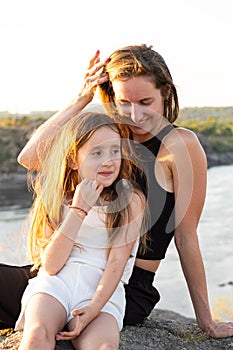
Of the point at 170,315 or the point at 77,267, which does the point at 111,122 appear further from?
the point at 170,315

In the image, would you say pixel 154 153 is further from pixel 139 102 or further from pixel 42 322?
pixel 42 322

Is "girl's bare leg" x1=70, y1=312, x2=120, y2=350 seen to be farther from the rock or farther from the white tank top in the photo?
the rock

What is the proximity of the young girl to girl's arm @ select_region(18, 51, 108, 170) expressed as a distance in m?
0.15

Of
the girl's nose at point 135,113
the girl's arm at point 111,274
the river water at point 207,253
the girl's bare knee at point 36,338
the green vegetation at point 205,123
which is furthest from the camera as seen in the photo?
the green vegetation at point 205,123

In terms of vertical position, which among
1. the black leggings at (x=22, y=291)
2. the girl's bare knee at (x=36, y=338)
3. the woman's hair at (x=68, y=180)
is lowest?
the black leggings at (x=22, y=291)

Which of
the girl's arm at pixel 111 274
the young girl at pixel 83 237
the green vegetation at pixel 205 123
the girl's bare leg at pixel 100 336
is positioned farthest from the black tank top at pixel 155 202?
the green vegetation at pixel 205 123

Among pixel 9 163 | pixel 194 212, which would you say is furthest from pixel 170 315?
pixel 9 163

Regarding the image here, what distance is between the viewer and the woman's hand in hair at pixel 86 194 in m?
2.88

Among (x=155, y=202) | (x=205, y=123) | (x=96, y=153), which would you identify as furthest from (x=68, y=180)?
(x=205, y=123)

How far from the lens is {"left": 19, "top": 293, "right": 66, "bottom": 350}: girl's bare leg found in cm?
259

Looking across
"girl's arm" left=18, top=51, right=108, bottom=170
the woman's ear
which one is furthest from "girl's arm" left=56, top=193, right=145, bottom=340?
"girl's arm" left=18, top=51, right=108, bottom=170

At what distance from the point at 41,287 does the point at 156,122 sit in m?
1.04

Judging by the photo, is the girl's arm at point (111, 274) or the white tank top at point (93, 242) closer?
the girl's arm at point (111, 274)

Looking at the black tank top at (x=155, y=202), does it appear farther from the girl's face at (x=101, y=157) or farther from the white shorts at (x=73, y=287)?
the white shorts at (x=73, y=287)
